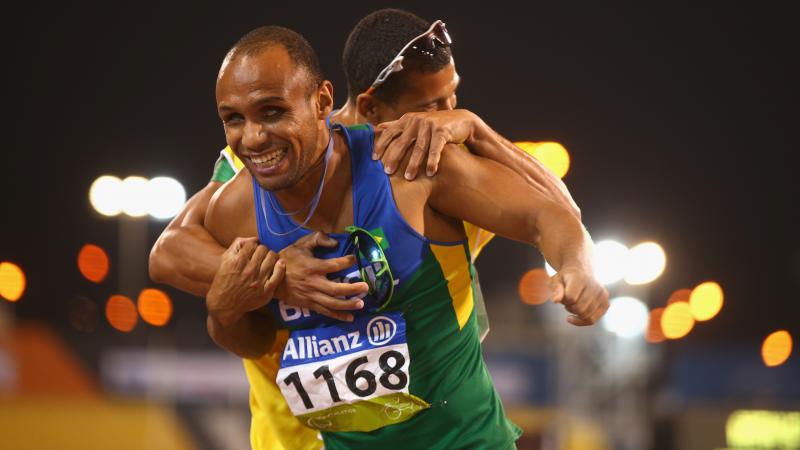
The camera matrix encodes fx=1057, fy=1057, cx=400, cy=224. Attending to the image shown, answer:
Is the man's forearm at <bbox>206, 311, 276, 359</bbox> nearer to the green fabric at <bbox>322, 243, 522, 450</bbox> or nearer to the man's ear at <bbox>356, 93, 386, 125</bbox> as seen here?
the green fabric at <bbox>322, 243, 522, 450</bbox>

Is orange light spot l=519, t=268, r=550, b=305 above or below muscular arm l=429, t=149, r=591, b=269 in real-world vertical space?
above

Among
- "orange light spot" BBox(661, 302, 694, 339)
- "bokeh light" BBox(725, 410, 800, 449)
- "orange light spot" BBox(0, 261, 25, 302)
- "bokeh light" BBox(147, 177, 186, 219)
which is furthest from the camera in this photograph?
"orange light spot" BBox(0, 261, 25, 302)

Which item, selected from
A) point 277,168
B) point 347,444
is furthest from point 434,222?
point 347,444

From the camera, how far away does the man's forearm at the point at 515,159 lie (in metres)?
3.56

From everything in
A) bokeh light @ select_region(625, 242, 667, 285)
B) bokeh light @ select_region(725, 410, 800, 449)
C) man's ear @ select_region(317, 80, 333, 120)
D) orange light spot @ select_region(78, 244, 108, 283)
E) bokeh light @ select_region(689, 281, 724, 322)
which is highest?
orange light spot @ select_region(78, 244, 108, 283)

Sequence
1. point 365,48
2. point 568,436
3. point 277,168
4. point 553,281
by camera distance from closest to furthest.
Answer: point 553,281 → point 277,168 → point 365,48 → point 568,436

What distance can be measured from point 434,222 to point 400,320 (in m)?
0.35

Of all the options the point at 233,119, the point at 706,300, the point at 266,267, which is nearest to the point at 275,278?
the point at 266,267

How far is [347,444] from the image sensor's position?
12.2ft

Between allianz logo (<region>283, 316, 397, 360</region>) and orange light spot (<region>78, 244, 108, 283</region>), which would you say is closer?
allianz logo (<region>283, 316, 397, 360</region>)

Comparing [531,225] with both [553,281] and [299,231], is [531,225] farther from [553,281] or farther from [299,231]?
[299,231]

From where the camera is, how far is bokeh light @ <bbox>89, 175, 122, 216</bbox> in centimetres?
2138

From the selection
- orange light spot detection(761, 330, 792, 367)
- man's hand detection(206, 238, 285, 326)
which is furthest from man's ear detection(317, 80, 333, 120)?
orange light spot detection(761, 330, 792, 367)

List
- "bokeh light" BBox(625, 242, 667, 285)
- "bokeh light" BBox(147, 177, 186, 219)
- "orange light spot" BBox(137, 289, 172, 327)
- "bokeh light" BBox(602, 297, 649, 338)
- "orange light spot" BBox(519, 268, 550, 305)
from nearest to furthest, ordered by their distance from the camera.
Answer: "bokeh light" BBox(602, 297, 649, 338) → "bokeh light" BBox(625, 242, 667, 285) → "bokeh light" BBox(147, 177, 186, 219) → "orange light spot" BBox(137, 289, 172, 327) → "orange light spot" BBox(519, 268, 550, 305)
